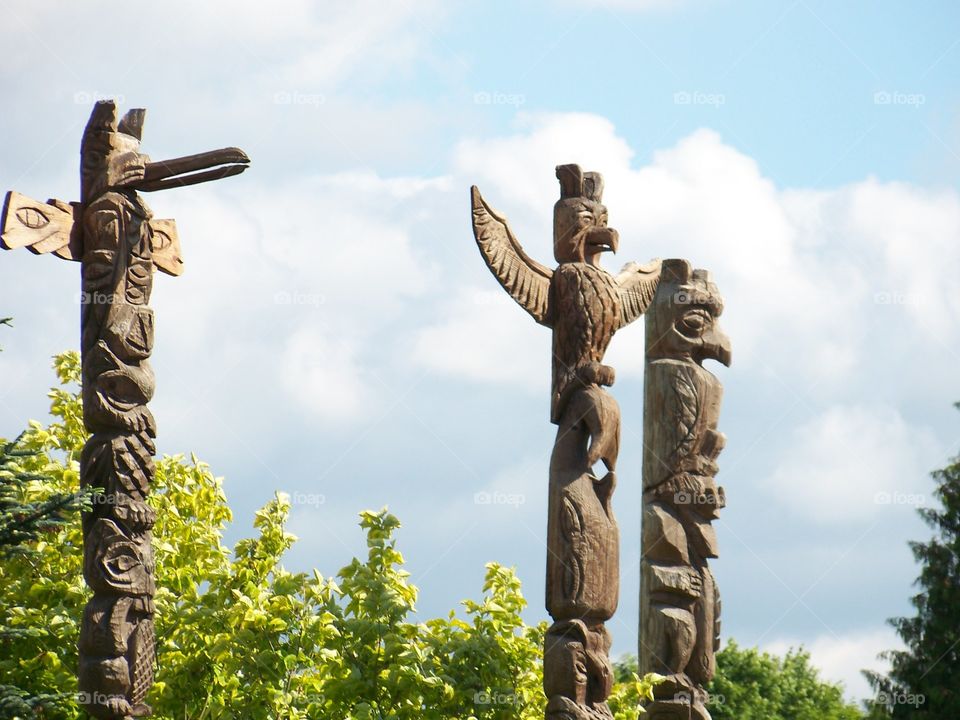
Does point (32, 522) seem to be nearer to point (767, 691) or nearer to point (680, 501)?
point (680, 501)

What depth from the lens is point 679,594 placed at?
12570 millimetres

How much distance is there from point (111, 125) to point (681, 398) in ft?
18.3

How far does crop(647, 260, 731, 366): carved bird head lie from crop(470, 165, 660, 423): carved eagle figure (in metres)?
2.45

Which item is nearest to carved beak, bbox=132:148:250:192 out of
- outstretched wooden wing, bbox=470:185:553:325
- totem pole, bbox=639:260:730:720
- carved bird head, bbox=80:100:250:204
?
carved bird head, bbox=80:100:250:204

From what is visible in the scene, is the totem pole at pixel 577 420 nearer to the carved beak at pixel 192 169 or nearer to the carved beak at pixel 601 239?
the carved beak at pixel 601 239

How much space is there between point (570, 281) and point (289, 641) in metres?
3.20

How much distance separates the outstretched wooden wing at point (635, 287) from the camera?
11.0 metres

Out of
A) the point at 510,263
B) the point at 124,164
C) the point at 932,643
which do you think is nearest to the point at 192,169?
the point at 124,164

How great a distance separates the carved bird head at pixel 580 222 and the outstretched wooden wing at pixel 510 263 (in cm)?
28

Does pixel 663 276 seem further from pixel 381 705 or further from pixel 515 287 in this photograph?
pixel 381 705

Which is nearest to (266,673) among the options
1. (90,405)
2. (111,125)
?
(90,405)

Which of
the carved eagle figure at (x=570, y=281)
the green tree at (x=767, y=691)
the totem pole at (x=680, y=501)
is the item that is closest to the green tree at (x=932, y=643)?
the green tree at (x=767, y=691)

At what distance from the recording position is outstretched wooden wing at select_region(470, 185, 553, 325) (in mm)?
10391

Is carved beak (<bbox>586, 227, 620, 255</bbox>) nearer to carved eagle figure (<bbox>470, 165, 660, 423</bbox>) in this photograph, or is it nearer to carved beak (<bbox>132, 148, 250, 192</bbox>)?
carved eagle figure (<bbox>470, 165, 660, 423</bbox>)
